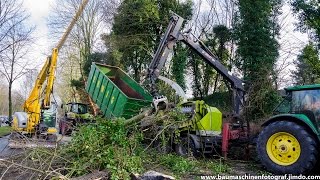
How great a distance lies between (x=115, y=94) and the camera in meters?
10.4

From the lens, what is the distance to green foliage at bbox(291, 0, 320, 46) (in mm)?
16531

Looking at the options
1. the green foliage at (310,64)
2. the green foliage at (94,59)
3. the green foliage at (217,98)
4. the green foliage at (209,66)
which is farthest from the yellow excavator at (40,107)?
the green foliage at (209,66)

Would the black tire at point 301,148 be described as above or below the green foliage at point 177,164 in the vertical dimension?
above

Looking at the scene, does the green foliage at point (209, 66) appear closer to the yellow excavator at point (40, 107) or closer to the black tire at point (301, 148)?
the yellow excavator at point (40, 107)

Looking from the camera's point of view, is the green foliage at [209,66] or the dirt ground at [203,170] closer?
the dirt ground at [203,170]

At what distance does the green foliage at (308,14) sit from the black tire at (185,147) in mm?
10742

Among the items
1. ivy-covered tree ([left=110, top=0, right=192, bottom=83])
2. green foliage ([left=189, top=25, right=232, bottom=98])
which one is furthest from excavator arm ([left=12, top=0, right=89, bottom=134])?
green foliage ([left=189, top=25, right=232, bottom=98])

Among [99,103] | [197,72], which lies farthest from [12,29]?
[99,103]

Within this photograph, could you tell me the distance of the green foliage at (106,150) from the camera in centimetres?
599

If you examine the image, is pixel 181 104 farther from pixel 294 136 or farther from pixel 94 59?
pixel 94 59

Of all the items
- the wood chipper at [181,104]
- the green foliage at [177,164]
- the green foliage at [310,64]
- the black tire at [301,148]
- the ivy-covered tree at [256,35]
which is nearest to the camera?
the black tire at [301,148]

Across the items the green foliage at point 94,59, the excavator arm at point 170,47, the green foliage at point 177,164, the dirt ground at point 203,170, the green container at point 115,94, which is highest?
the green foliage at point 94,59

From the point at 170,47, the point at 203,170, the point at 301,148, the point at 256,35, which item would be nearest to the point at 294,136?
the point at 301,148

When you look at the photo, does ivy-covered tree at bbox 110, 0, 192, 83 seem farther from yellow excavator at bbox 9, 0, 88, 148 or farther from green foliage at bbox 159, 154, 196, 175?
green foliage at bbox 159, 154, 196, 175
